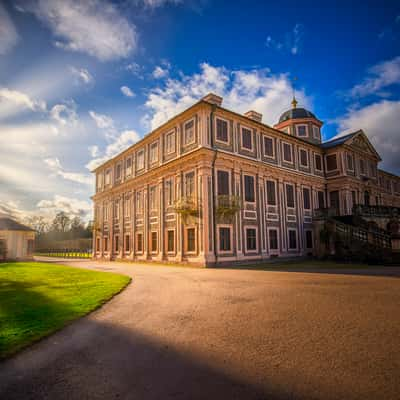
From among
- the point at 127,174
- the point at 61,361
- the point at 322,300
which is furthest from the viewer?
the point at 127,174

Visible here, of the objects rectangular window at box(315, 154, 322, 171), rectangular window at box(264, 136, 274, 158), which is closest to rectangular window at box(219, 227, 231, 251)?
rectangular window at box(264, 136, 274, 158)

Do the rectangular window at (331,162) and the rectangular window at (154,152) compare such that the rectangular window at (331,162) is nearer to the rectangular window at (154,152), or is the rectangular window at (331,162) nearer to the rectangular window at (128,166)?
the rectangular window at (154,152)

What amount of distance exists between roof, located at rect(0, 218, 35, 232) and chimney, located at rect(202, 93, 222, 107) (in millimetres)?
27301

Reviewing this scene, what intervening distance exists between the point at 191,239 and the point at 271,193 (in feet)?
27.0

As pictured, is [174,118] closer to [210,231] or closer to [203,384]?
[210,231]

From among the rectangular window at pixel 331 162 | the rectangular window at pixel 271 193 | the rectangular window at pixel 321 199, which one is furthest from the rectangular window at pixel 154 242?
the rectangular window at pixel 331 162

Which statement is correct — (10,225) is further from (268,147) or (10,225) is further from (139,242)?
(268,147)

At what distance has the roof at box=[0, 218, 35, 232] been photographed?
3419cm

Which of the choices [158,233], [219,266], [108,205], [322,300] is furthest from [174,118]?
[322,300]

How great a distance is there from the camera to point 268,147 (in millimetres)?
24906

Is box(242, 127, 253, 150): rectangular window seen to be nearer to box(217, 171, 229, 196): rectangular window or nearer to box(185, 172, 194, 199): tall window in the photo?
box(217, 171, 229, 196): rectangular window

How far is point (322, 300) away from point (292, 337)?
2911 mm

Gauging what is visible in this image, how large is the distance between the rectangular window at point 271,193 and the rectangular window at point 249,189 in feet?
6.47

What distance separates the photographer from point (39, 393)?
3.11m
